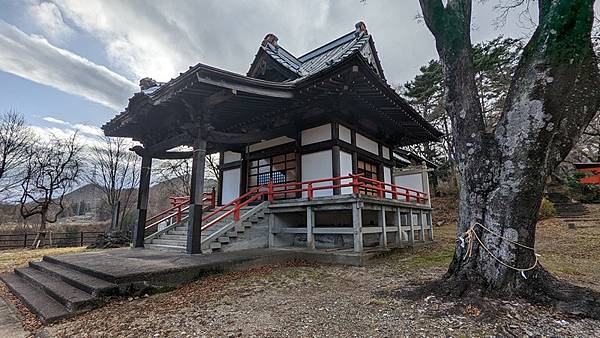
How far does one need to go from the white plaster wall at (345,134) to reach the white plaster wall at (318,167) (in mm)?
710

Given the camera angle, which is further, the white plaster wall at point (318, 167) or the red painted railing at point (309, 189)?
the white plaster wall at point (318, 167)

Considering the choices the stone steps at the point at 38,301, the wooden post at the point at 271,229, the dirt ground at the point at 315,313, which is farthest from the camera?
the wooden post at the point at 271,229

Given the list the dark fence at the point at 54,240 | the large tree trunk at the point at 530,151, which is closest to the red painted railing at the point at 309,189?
the large tree trunk at the point at 530,151

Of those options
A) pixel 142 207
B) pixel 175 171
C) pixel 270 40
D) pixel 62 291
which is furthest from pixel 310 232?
pixel 175 171

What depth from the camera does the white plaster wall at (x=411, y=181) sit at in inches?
504

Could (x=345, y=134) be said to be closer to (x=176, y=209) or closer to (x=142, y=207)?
(x=142, y=207)

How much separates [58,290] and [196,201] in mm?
2800

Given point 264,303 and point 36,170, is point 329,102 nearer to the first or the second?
point 264,303

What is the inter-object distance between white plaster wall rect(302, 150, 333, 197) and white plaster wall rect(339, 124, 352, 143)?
2.33 feet

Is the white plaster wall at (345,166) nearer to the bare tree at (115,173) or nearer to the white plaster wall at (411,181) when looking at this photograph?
the white plaster wall at (411,181)

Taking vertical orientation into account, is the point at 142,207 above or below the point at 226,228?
above

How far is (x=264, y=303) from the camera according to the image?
388cm

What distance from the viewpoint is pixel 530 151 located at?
334 cm

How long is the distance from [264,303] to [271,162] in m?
6.72
